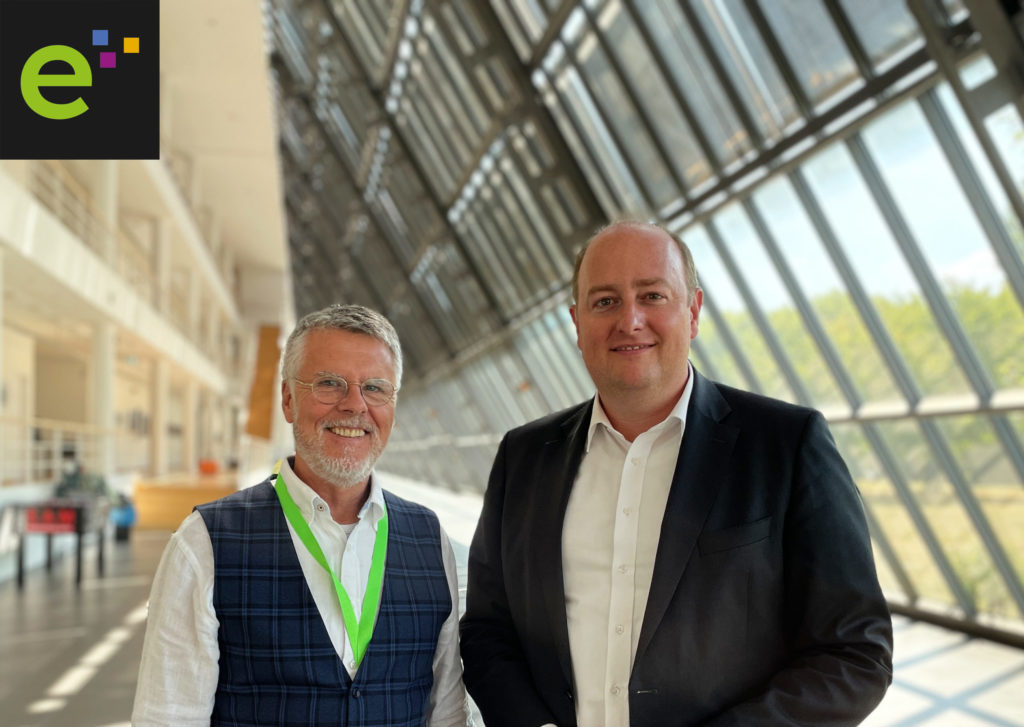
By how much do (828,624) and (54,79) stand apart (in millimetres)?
2386

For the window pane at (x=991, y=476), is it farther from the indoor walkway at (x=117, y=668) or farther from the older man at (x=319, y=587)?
the older man at (x=319, y=587)

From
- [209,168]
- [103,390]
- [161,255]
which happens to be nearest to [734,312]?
[103,390]

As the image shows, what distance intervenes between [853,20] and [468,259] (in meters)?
10.9

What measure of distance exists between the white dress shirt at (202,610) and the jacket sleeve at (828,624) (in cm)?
85

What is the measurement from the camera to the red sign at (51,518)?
34.0 ft

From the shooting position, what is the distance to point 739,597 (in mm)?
1938

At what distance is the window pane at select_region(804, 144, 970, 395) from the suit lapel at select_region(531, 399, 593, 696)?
5613mm

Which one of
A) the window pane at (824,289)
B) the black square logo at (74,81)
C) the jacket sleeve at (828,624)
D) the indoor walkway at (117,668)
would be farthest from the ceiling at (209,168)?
the window pane at (824,289)

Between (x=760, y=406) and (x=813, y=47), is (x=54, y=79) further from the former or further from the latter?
(x=813, y=47)

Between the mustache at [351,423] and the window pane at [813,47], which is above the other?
the window pane at [813,47]

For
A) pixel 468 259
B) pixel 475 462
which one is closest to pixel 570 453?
pixel 468 259

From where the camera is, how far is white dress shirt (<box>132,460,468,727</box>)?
6.61 ft

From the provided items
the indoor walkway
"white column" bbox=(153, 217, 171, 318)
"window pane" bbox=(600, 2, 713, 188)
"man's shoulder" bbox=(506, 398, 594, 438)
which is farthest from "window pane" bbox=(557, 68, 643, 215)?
"white column" bbox=(153, 217, 171, 318)

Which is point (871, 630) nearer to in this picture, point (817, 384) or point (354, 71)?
point (817, 384)
